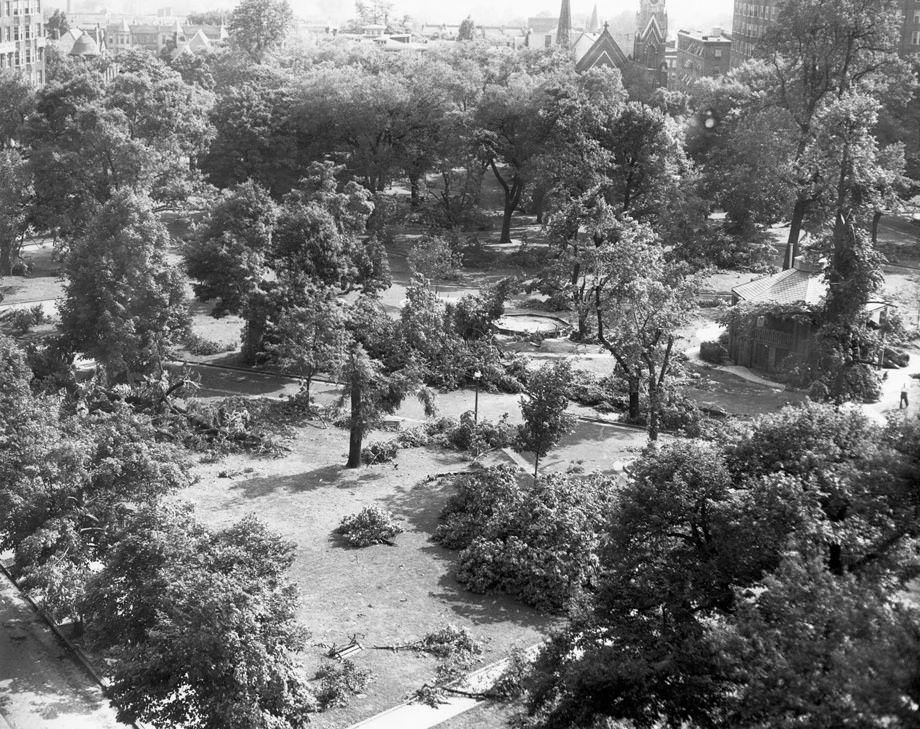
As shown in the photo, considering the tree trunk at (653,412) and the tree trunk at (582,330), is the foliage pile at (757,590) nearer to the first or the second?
the tree trunk at (653,412)

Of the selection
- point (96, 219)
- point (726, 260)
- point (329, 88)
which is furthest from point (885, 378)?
point (329, 88)

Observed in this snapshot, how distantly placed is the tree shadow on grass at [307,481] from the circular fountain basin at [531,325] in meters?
16.6

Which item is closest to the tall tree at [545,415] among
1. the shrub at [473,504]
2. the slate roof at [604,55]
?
the shrub at [473,504]

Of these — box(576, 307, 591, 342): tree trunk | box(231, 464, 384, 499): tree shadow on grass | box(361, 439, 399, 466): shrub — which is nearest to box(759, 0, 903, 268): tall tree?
box(576, 307, 591, 342): tree trunk

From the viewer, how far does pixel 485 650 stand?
26.8m

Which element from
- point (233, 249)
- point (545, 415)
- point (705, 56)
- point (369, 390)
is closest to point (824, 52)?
point (233, 249)

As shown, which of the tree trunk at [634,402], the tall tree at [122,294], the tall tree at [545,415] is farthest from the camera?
the tree trunk at [634,402]

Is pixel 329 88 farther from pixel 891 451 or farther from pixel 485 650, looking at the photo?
pixel 891 451

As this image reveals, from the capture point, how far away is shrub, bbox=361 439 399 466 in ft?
126

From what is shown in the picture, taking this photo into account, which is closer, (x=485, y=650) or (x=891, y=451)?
(x=891, y=451)

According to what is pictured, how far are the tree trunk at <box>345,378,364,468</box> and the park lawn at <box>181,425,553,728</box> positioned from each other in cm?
48

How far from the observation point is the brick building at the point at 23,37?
106 m

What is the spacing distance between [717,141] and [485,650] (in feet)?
198

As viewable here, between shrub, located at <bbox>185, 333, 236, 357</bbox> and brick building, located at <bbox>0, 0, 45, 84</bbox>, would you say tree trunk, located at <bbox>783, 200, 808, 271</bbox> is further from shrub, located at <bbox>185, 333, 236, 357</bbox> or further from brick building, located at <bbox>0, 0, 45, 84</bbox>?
brick building, located at <bbox>0, 0, 45, 84</bbox>
